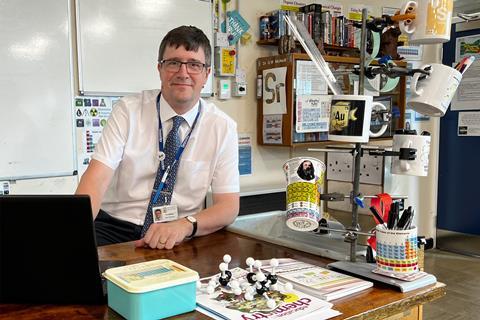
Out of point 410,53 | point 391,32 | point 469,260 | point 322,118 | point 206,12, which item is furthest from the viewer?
point 410,53

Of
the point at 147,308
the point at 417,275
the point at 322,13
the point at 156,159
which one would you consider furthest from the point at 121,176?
the point at 322,13

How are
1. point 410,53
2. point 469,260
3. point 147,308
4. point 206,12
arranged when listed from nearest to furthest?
point 147,308, point 206,12, point 469,260, point 410,53

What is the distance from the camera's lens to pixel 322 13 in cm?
356

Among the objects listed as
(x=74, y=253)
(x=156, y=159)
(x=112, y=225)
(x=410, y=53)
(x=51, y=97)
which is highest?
(x=410, y=53)

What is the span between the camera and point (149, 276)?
89 centimetres

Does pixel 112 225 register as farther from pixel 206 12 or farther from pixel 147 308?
pixel 206 12

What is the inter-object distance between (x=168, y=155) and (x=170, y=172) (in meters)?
0.07

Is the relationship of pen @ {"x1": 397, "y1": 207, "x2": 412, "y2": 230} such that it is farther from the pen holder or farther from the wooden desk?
the wooden desk

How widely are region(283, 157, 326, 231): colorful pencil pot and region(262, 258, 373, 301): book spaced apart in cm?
11

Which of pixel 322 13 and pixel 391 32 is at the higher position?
pixel 322 13

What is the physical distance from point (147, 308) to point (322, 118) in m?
2.90

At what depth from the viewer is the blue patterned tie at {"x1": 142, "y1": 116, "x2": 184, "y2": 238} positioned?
1670mm

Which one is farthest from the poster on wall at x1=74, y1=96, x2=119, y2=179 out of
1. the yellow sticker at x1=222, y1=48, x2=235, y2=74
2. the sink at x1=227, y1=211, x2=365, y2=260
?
the sink at x1=227, y1=211, x2=365, y2=260

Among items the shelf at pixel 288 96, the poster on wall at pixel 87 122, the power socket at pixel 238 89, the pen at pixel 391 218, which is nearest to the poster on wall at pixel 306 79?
the shelf at pixel 288 96
